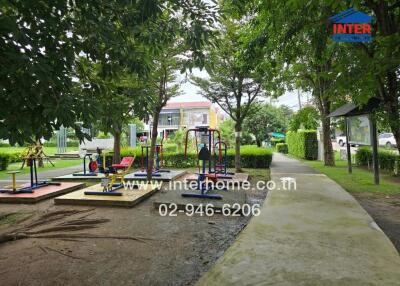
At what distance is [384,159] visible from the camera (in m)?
11.8

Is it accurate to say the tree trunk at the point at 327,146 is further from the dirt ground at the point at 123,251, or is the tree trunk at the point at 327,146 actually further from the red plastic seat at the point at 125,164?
the dirt ground at the point at 123,251

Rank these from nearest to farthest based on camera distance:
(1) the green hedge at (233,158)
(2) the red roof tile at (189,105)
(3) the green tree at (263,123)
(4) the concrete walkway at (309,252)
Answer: (4) the concrete walkway at (309,252) → (1) the green hedge at (233,158) → (3) the green tree at (263,123) → (2) the red roof tile at (189,105)

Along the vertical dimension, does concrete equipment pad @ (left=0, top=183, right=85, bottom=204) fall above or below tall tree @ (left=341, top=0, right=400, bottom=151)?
below

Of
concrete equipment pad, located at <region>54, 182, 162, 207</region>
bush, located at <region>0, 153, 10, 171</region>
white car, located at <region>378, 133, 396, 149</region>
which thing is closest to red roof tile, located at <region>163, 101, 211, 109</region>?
white car, located at <region>378, 133, 396, 149</region>

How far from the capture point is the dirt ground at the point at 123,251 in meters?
3.20

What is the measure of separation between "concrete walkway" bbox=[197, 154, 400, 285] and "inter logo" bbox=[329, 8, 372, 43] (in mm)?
3098

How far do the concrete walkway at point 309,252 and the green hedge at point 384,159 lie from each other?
6429 millimetres

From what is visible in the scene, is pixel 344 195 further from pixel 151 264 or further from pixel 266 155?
pixel 266 155

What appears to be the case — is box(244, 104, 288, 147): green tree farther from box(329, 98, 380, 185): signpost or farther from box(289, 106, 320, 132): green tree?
box(329, 98, 380, 185): signpost

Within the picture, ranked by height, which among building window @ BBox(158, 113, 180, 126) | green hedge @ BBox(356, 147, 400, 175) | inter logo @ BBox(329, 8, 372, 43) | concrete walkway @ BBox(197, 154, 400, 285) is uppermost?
building window @ BBox(158, 113, 180, 126)

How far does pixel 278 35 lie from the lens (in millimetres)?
6562

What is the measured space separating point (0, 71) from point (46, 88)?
29 cm

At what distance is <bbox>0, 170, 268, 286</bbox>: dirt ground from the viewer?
320cm

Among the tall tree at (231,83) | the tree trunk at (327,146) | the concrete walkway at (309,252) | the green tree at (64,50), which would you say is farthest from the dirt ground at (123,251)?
the tree trunk at (327,146)
